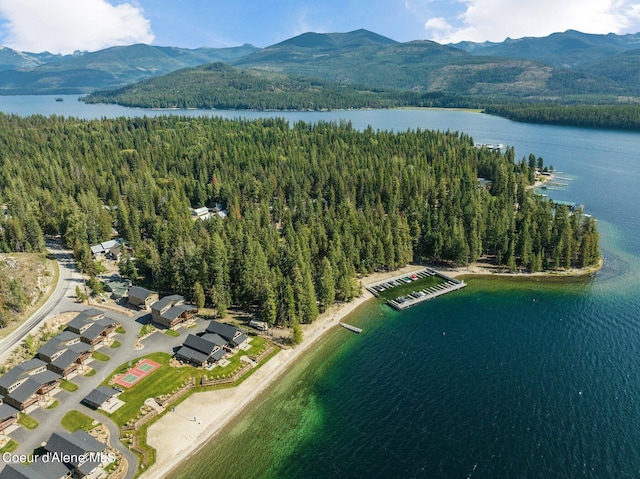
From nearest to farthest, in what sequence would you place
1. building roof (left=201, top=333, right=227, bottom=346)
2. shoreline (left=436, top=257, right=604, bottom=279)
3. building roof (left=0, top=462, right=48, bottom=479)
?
1. building roof (left=0, top=462, right=48, bottom=479)
2. building roof (left=201, top=333, right=227, bottom=346)
3. shoreline (left=436, top=257, right=604, bottom=279)

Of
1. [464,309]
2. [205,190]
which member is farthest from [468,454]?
[205,190]

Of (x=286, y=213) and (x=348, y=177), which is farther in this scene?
(x=348, y=177)

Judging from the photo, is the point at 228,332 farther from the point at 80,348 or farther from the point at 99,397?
the point at 80,348

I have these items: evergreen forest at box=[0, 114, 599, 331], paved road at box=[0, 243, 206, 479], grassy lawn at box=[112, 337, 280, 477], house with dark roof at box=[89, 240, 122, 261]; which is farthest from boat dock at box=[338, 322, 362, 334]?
house with dark roof at box=[89, 240, 122, 261]

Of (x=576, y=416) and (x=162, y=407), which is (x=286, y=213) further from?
(x=576, y=416)

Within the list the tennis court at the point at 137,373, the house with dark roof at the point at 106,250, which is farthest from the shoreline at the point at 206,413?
the house with dark roof at the point at 106,250

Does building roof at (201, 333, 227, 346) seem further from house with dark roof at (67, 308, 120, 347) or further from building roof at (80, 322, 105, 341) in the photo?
building roof at (80, 322, 105, 341)

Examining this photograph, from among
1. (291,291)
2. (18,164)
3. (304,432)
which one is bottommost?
(304,432)

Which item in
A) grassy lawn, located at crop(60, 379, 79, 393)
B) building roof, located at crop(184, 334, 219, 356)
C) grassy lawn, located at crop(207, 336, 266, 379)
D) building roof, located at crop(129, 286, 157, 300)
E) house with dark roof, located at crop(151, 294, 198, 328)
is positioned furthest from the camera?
building roof, located at crop(129, 286, 157, 300)
